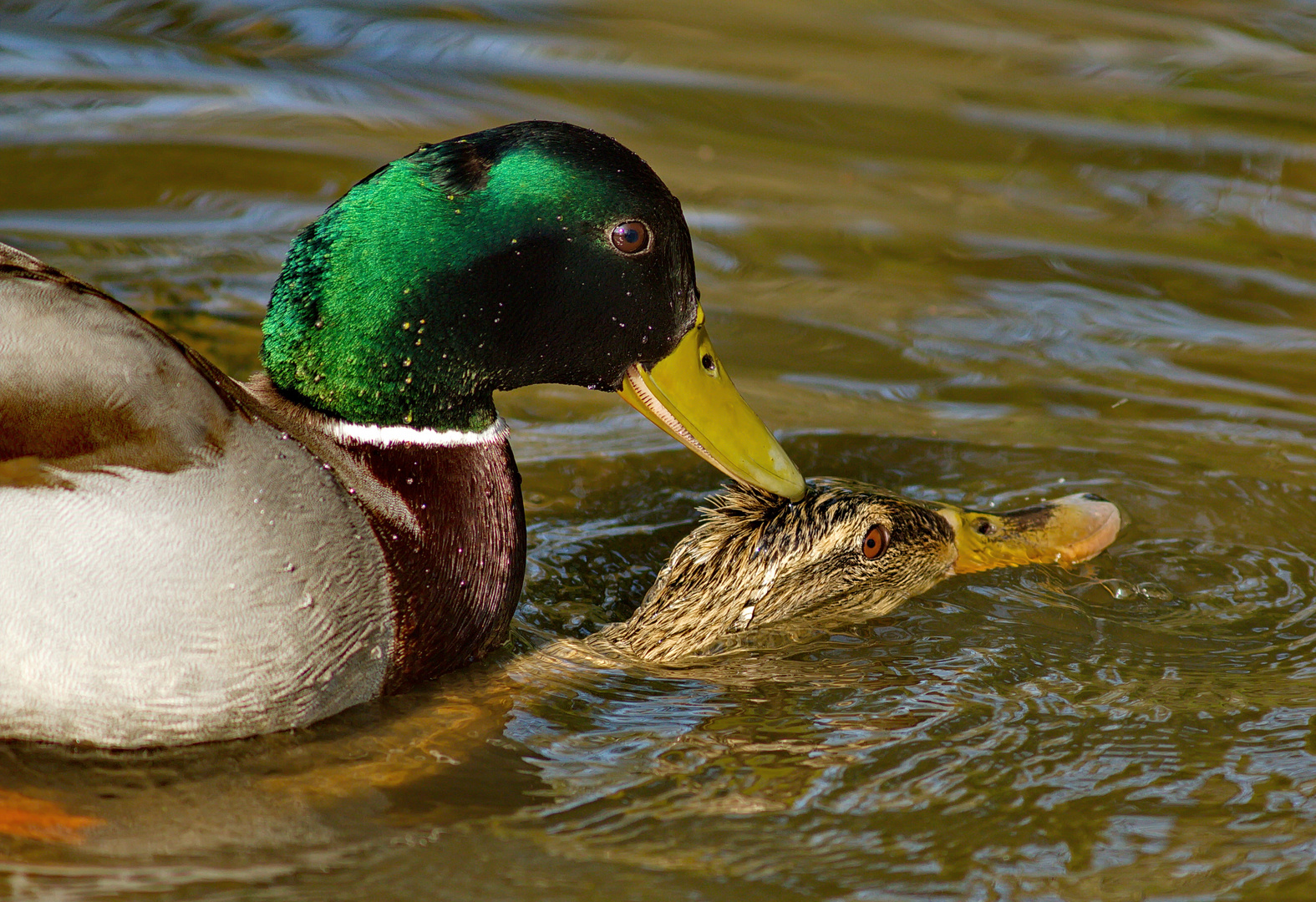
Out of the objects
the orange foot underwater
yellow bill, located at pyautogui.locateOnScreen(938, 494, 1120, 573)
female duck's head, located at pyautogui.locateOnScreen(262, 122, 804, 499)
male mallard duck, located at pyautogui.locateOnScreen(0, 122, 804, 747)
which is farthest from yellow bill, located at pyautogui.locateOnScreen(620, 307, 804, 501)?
the orange foot underwater

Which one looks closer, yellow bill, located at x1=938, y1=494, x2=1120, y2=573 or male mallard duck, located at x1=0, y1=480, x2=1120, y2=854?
male mallard duck, located at x1=0, y1=480, x2=1120, y2=854

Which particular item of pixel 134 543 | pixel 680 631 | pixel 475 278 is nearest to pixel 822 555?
pixel 680 631

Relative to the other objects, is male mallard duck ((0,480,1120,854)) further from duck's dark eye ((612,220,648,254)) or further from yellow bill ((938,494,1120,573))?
duck's dark eye ((612,220,648,254))

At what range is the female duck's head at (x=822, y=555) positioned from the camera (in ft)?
14.4

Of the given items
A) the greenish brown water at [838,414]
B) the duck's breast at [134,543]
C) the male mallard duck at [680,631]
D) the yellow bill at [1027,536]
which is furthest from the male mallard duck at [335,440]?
the yellow bill at [1027,536]

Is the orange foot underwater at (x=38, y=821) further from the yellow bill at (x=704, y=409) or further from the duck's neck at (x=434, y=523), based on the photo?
the yellow bill at (x=704, y=409)

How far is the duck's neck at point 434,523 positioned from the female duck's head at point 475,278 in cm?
5

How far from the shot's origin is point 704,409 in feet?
13.6

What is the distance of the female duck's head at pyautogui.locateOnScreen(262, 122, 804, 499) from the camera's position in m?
3.76

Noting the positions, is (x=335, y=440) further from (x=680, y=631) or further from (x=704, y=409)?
(x=680, y=631)

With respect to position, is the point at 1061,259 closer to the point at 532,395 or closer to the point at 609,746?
the point at 532,395

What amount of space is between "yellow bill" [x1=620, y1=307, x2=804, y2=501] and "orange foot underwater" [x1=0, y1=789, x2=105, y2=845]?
1613mm

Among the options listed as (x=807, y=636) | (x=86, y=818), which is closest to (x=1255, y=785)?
(x=807, y=636)

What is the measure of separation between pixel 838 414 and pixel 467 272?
2378 millimetres
